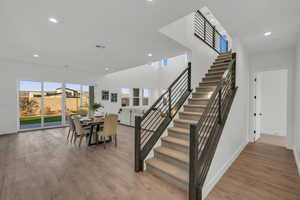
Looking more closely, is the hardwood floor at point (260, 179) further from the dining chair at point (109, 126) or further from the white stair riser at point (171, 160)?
the dining chair at point (109, 126)

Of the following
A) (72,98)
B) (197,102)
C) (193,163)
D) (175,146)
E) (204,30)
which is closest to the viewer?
(193,163)

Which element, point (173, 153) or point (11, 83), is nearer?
point (173, 153)

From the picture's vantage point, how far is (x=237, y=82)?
3.28 metres

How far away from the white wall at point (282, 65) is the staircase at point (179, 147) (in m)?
1.72

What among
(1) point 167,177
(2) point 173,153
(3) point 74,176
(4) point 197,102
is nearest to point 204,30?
(4) point 197,102

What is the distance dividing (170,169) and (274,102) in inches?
217

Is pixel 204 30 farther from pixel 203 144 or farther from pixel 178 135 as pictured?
pixel 203 144

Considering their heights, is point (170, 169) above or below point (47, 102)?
below

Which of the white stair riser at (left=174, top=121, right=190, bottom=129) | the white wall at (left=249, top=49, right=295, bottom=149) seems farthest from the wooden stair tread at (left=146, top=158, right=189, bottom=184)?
the white wall at (left=249, top=49, right=295, bottom=149)

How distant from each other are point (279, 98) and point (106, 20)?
21.5ft

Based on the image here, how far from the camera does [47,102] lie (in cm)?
636

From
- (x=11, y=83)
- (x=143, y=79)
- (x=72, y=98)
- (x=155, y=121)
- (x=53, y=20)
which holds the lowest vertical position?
(x=155, y=121)

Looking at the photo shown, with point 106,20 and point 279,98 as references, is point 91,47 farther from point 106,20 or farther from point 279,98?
point 279,98

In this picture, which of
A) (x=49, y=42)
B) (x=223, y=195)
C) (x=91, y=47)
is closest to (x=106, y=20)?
(x=91, y=47)
